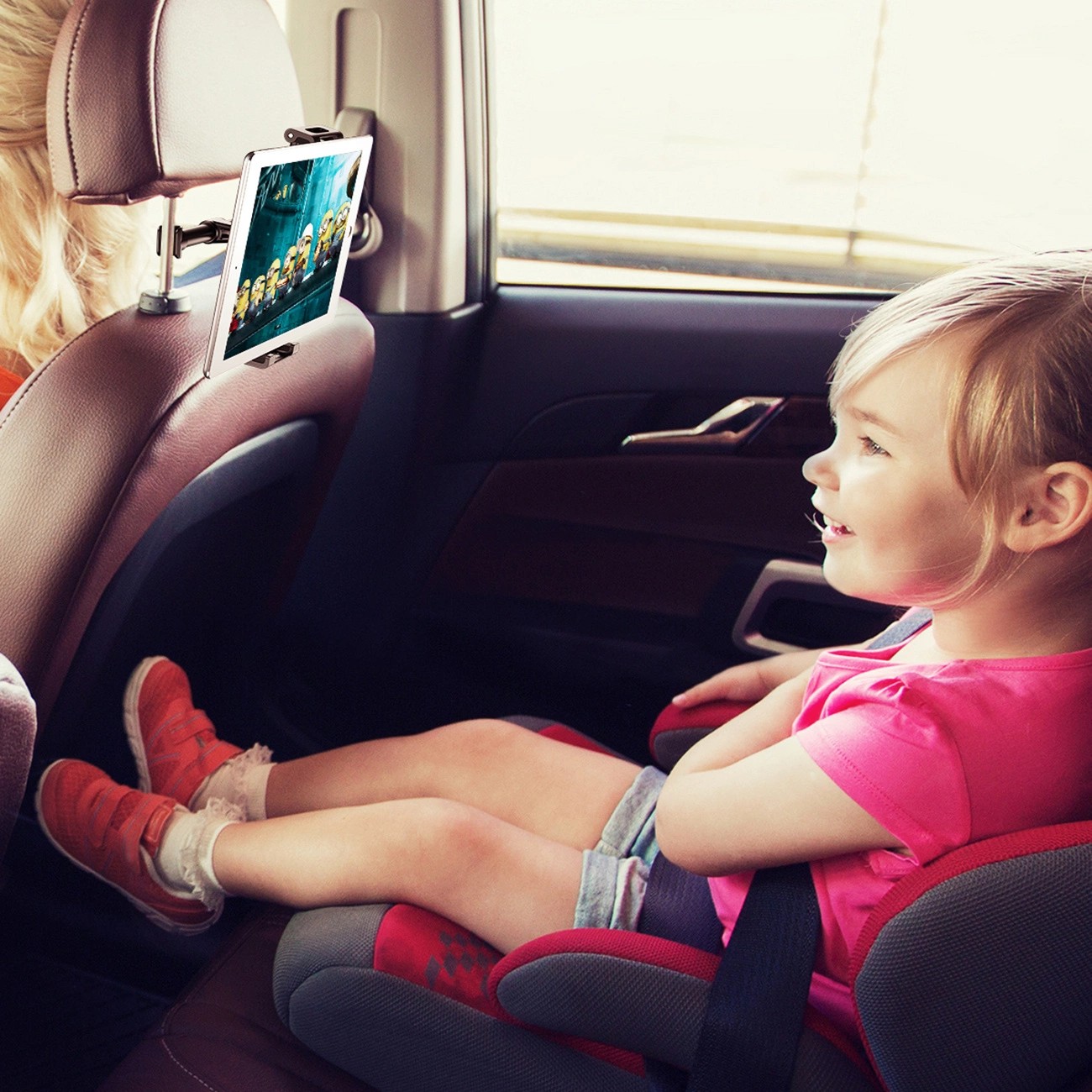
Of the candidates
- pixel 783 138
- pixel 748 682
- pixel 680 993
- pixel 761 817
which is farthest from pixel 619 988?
pixel 783 138

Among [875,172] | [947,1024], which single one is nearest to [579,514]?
[875,172]

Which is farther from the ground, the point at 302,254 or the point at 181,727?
the point at 302,254

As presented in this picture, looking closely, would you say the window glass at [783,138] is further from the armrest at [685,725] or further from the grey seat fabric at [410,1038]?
the grey seat fabric at [410,1038]

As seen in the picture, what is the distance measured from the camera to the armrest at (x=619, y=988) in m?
0.85

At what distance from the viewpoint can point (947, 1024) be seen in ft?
2.50

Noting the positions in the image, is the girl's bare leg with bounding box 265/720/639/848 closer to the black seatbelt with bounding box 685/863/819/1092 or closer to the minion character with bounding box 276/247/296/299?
the black seatbelt with bounding box 685/863/819/1092

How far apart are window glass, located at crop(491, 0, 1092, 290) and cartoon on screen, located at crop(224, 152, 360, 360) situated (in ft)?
1.93

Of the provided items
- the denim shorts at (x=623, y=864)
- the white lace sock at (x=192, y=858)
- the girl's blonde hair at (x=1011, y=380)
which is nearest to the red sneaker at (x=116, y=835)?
the white lace sock at (x=192, y=858)

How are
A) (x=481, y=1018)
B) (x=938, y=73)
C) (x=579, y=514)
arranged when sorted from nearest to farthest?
(x=481, y=1018), (x=938, y=73), (x=579, y=514)

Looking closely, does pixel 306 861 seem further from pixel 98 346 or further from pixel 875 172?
pixel 875 172

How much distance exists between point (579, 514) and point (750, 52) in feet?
2.29

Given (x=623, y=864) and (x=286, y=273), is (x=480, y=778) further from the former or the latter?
(x=286, y=273)

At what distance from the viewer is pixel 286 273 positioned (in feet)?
3.62

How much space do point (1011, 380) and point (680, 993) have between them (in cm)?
51
